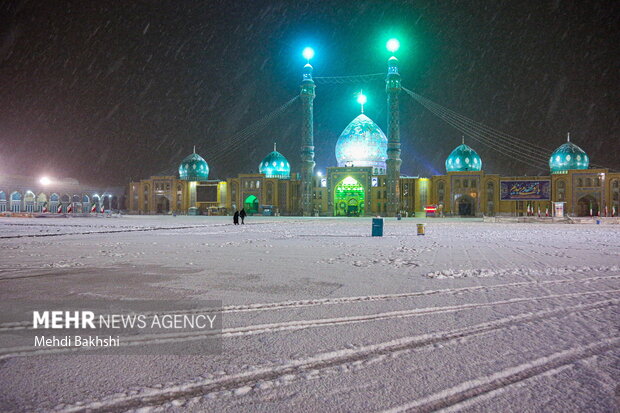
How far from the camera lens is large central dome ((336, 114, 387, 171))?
2352 inches

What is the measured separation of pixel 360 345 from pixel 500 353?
39.6 inches

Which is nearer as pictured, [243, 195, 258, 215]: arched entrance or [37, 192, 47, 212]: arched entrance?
[243, 195, 258, 215]: arched entrance

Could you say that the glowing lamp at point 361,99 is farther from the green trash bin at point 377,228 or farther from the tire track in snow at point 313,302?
the tire track in snow at point 313,302

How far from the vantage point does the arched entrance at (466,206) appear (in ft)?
181

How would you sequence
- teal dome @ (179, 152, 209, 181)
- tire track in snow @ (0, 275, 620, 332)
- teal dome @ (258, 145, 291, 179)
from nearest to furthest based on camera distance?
tire track in snow @ (0, 275, 620, 332)
teal dome @ (258, 145, 291, 179)
teal dome @ (179, 152, 209, 181)

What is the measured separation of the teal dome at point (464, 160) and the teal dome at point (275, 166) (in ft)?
76.4

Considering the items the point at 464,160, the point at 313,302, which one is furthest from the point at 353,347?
the point at 464,160

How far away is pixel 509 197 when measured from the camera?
54.0m

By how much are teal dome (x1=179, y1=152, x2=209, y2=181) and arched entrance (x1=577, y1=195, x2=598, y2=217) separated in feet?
173

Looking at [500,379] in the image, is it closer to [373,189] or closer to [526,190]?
[373,189]

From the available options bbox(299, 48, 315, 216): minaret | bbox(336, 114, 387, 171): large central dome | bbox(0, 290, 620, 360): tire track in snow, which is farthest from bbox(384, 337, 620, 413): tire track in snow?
bbox(336, 114, 387, 171): large central dome

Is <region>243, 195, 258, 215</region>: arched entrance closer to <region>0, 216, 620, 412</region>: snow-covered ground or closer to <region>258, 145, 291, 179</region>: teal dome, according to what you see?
<region>258, 145, 291, 179</region>: teal dome

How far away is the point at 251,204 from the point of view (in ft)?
207

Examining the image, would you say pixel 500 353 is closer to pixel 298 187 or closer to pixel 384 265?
pixel 384 265
